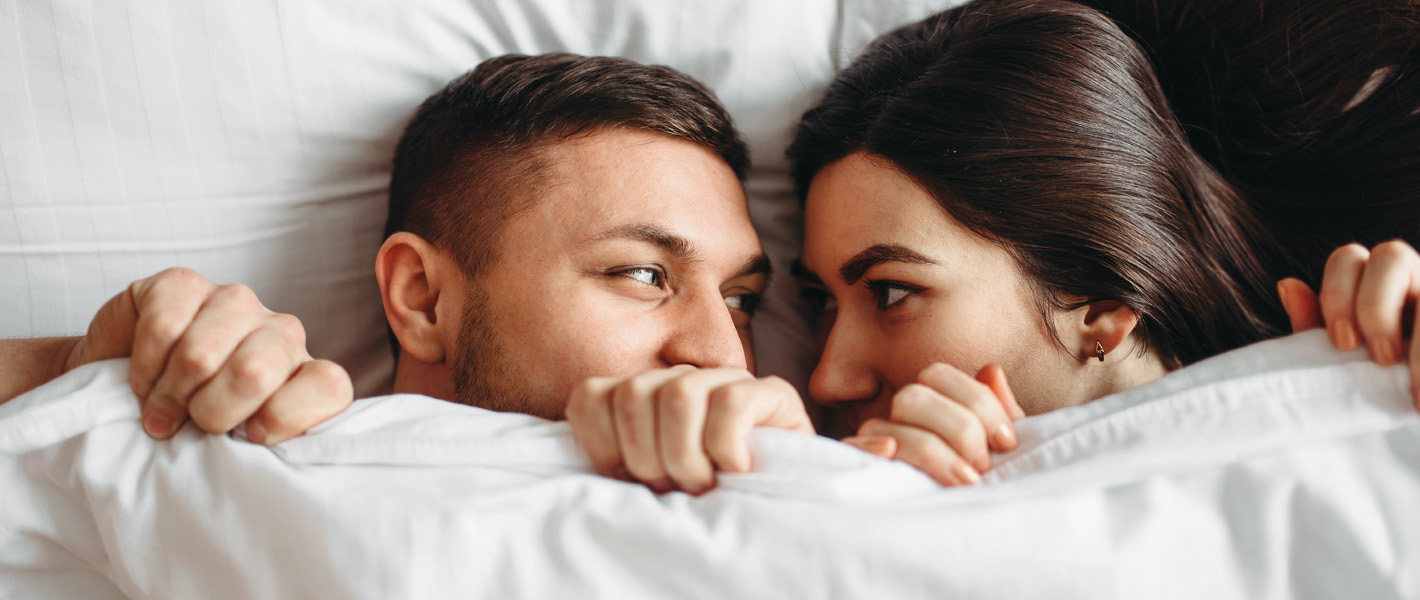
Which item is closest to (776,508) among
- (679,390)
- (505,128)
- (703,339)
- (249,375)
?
(679,390)

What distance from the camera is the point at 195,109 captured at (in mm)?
1104

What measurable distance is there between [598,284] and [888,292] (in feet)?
1.26

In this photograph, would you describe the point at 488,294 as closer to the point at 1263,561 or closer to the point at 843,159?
the point at 843,159

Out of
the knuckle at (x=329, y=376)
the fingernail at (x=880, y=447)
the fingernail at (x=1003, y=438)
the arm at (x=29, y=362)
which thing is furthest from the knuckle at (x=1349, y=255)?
the arm at (x=29, y=362)

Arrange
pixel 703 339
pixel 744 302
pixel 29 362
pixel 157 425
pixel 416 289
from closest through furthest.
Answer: pixel 157 425, pixel 29 362, pixel 703 339, pixel 416 289, pixel 744 302

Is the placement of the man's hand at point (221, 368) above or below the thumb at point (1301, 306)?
below

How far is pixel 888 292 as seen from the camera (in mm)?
1057

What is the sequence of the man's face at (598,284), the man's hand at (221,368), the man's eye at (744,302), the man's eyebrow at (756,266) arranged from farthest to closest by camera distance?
1. the man's eye at (744,302)
2. the man's eyebrow at (756,266)
3. the man's face at (598,284)
4. the man's hand at (221,368)

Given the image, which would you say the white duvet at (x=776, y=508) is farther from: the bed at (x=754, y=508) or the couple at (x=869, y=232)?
the couple at (x=869, y=232)

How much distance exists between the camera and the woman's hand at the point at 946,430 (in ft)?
2.34

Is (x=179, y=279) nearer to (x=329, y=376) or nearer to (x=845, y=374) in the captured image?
(x=329, y=376)

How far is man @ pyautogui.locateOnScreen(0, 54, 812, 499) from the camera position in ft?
2.43

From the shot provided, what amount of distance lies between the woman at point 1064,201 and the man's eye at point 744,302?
0.30 ft

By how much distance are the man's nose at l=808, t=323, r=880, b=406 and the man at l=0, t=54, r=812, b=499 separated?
0.13 m
